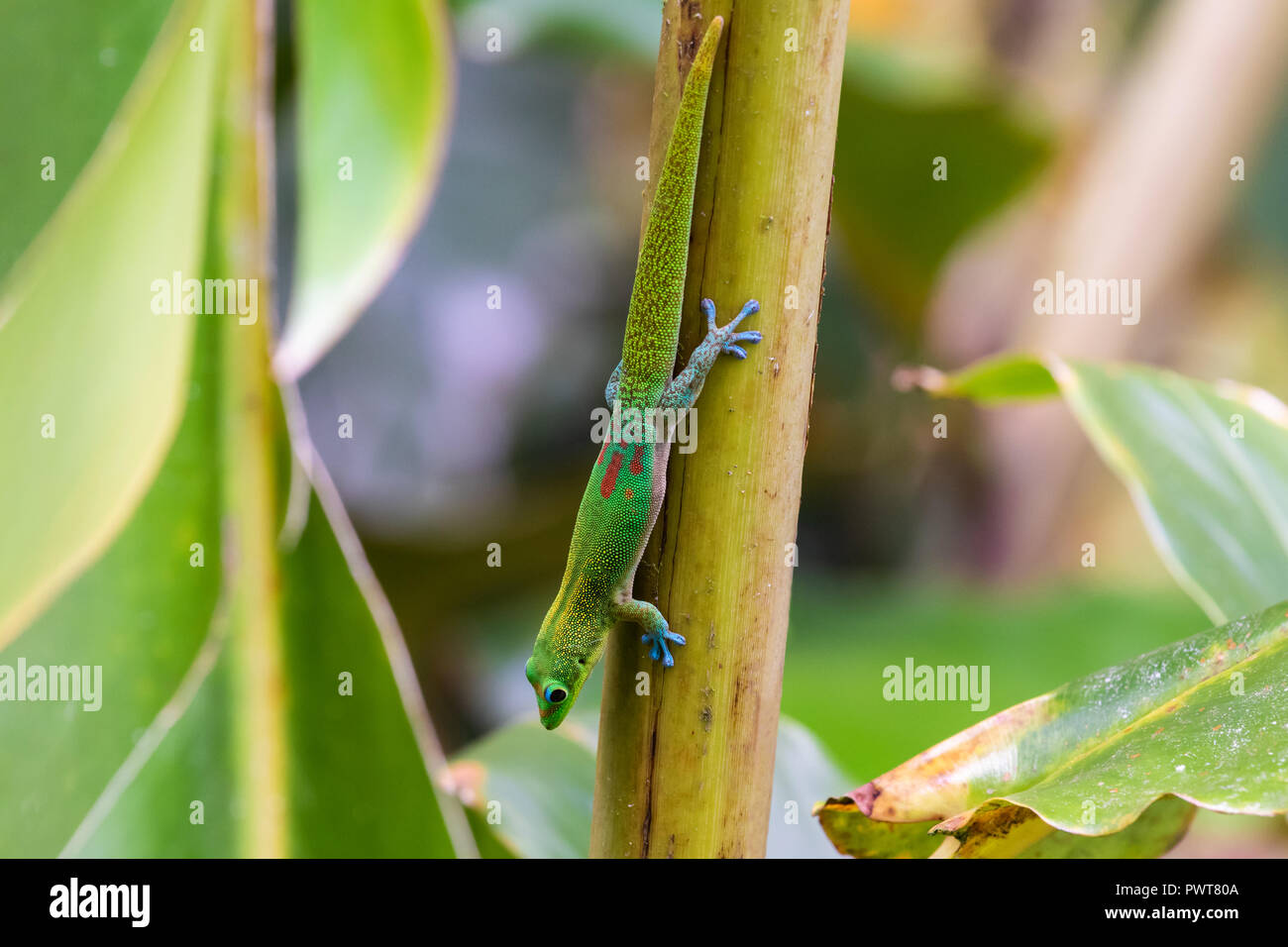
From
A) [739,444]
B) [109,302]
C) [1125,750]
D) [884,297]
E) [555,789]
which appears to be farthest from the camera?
[884,297]

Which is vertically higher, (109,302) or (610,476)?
(109,302)

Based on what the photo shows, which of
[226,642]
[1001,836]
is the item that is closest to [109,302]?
[226,642]

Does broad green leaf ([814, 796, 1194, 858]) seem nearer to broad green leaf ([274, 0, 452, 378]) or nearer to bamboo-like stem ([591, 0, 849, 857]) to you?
bamboo-like stem ([591, 0, 849, 857])

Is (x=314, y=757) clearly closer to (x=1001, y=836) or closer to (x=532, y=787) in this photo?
(x=532, y=787)

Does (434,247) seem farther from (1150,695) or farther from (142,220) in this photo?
(1150,695)

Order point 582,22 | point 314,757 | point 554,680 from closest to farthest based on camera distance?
1. point 314,757
2. point 554,680
3. point 582,22

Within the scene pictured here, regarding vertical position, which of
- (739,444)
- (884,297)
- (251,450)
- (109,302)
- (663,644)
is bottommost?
(663,644)

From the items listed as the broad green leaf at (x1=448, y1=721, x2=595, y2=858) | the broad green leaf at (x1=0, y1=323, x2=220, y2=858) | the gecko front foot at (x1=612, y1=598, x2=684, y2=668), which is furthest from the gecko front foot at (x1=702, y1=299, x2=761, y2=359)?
the broad green leaf at (x1=448, y1=721, x2=595, y2=858)
